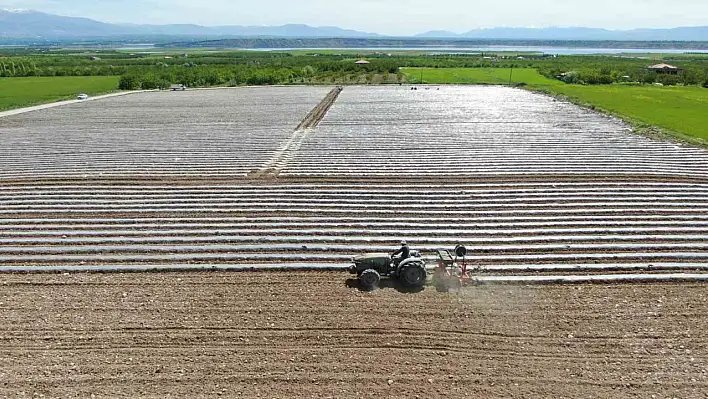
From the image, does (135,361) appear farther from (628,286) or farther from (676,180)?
(676,180)

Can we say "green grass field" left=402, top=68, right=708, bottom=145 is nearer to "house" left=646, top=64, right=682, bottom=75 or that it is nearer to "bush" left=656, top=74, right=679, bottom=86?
"bush" left=656, top=74, right=679, bottom=86

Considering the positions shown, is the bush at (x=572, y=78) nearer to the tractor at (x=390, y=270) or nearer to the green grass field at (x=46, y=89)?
the green grass field at (x=46, y=89)

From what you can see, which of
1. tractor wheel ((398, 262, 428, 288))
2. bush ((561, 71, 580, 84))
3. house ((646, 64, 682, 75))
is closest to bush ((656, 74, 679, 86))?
house ((646, 64, 682, 75))

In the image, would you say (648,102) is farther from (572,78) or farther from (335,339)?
(335,339)

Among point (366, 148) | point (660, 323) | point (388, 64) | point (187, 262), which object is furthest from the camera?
point (388, 64)

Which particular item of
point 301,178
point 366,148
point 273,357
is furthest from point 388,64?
point 273,357

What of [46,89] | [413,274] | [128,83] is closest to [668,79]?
[128,83]
